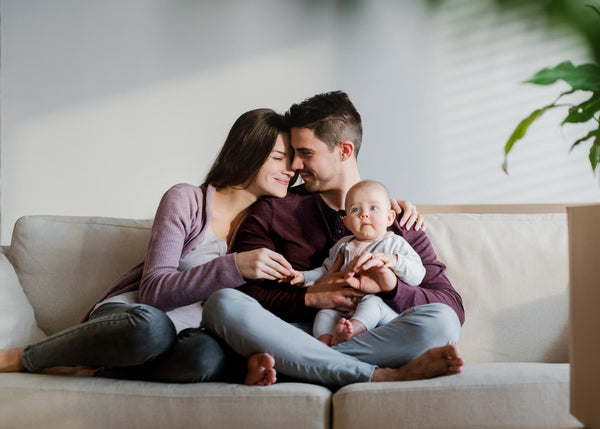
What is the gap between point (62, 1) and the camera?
2543 millimetres

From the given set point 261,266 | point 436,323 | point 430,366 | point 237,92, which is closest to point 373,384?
point 430,366

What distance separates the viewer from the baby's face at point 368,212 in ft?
5.23

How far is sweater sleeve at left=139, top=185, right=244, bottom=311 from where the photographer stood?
60.7 inches

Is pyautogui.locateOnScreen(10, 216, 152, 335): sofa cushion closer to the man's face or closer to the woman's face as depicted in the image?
the woman's face

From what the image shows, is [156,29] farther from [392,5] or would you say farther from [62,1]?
[392,5]

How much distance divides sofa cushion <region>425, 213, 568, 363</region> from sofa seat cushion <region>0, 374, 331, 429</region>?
2.37 feet

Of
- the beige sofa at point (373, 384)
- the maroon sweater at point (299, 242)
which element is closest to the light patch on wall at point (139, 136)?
the beige sofa at point (373, 384)

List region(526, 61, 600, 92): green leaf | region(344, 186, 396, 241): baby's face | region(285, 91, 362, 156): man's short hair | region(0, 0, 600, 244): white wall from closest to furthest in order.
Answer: region(526, 61, 600, 92): green leaf → region(344, 186, 396, 241): baby's face → region(285, 91, 362, 156): man's short hair → region(0, 0, 600, 244): white wall

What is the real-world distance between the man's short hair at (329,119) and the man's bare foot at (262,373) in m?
0.80

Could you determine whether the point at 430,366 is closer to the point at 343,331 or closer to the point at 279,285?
the point at 343,331

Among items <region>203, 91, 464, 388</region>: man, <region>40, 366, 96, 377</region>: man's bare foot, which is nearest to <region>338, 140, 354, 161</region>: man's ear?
<region>203, 91, 464, 388</region>: man

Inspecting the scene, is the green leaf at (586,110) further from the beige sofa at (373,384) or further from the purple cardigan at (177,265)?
the purple cardigan at (177,265)

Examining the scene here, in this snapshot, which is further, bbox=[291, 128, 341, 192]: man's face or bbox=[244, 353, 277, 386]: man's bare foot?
bbox=[291, 128, 341, 192]: man's face

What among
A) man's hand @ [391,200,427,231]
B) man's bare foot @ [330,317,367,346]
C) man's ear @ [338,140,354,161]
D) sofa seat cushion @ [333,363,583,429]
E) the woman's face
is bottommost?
sofa seat cushion @ [333,363,583,429]
